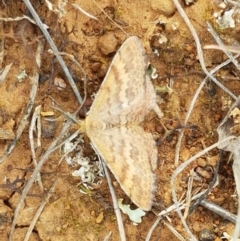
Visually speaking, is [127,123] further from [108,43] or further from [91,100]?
[108,43]

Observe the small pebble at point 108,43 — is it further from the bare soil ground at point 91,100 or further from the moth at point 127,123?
the moth at point 127,123

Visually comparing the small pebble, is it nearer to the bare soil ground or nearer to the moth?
the bare soil ground

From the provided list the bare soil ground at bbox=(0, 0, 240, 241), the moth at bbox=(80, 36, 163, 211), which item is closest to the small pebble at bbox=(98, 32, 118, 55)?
the bare soil ground at bbox=(0, 0, 240, 241)

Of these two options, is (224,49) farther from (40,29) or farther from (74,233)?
(74,233)

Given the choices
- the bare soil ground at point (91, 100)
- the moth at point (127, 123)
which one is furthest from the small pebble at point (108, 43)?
the moth at point (127, 123)

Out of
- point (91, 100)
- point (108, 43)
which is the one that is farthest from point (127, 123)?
point (108, 43)

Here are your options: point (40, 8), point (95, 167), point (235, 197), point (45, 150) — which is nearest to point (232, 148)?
point (235, 197)

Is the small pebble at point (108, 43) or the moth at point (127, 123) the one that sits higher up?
the small pebble at point (108, 43)
